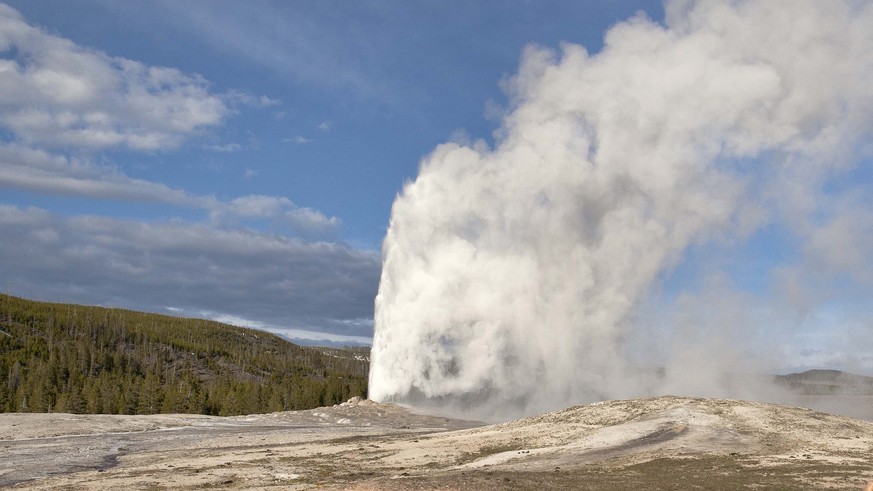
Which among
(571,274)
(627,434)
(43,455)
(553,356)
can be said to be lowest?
(43,455)

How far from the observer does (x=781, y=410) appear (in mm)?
46312

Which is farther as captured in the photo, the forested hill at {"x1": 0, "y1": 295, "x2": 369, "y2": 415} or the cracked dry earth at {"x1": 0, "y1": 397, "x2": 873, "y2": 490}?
the forested hill at {"x1": 0, "y1": 295, "x2": 369, "y2": 415}

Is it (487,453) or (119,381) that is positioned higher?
(119,381)

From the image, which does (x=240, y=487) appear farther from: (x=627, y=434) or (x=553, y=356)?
(x=553, y=356)

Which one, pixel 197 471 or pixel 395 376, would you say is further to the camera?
pixel 395 376

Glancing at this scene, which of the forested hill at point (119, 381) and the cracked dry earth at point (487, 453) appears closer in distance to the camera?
the cracked dry earth at point (487, 453)

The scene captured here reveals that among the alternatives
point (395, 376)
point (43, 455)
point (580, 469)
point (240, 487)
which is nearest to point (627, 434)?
point (580, 469)

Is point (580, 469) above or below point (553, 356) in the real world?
below

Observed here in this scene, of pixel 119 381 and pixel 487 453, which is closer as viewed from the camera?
pixel 487 453

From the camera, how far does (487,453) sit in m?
38.8

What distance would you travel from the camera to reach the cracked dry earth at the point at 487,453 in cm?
2788

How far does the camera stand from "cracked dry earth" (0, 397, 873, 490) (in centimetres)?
2788

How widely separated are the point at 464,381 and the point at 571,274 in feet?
68.0

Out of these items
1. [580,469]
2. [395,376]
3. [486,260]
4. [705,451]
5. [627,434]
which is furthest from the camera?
[486,260]
